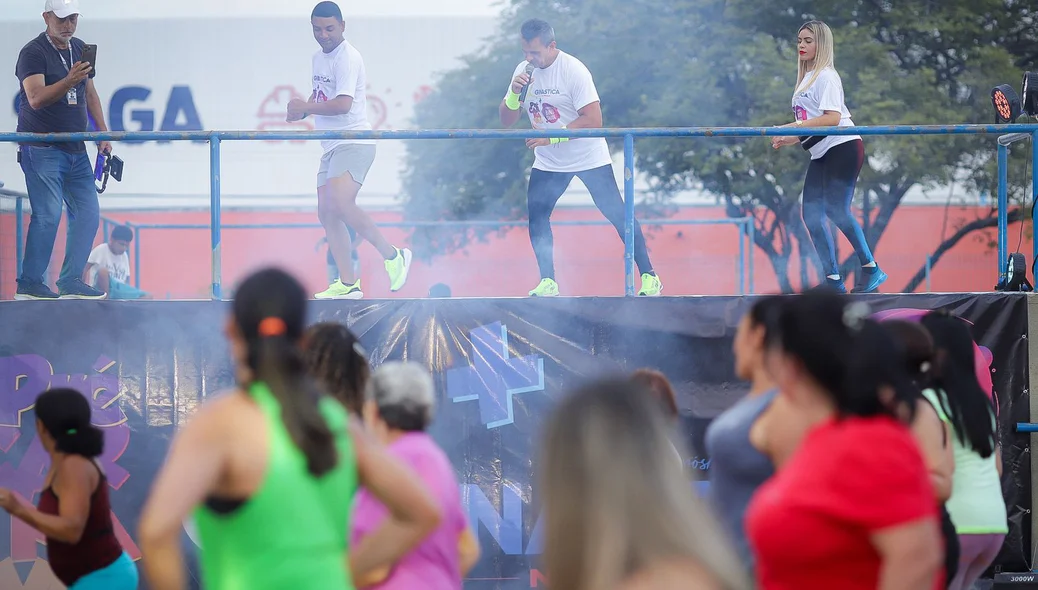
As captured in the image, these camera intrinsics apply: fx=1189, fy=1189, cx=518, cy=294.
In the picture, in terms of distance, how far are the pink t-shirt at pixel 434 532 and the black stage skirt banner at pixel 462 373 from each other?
3623mm

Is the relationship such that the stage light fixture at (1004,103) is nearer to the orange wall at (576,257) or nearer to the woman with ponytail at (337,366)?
the woman with ponytail at (337,366)

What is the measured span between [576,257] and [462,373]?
1720 cm

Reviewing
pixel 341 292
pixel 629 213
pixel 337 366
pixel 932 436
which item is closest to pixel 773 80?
pixel 629 213

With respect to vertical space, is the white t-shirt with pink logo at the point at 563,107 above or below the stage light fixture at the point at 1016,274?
above

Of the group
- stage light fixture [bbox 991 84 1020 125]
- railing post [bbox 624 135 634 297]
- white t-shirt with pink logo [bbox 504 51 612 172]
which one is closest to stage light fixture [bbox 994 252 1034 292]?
stage light fixture [bbox 991 84 1020 125]

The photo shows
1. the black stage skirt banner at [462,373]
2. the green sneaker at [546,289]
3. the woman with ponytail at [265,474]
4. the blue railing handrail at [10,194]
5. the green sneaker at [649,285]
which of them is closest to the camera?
the woman with ponytail at [265,474]

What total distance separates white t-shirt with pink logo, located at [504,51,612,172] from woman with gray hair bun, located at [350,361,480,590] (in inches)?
170

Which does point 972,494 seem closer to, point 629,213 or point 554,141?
point 629,213

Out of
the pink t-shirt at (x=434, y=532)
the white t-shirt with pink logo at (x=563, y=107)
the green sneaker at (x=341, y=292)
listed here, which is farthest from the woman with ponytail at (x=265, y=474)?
the white t-shirt with pink logo at (x=563, y=107)

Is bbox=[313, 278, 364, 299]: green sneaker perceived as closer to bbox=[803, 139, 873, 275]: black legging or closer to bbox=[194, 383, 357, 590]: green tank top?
bbox=[803, 139, 873, 275]: black legging

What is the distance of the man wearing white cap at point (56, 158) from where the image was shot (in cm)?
749

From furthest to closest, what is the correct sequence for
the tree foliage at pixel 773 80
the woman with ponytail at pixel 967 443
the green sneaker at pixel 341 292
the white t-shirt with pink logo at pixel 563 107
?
the tree foliage at pixel 773 80 < the white t-shirt with pink logo at pixel 563 107 < the green sneaker at pixel 341 292 < the woman with ponytail at pixel 967 443

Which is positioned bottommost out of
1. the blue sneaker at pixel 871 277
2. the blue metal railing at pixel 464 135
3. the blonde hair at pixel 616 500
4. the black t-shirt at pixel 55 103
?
the blonde hair at pixel 616 500

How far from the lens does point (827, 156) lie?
7832 millimetres
